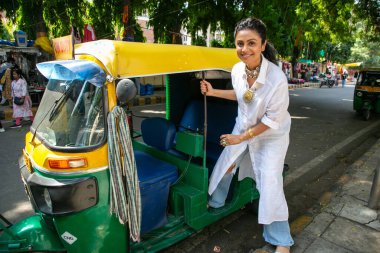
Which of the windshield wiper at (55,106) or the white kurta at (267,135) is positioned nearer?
the windshield wiper at (55,106)

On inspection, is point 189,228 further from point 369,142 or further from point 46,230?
point 369,142

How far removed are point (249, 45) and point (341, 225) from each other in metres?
2.29

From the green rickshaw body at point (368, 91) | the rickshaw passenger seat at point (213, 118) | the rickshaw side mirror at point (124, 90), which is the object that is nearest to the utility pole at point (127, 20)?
the rickshaw passenger seat at point (213, 118)

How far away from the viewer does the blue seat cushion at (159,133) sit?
2.74m

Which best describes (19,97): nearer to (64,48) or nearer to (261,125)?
(64,48)

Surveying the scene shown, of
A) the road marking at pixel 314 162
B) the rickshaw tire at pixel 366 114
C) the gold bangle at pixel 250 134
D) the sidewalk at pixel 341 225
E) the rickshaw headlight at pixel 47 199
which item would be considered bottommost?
the road marking at pixel 314 162

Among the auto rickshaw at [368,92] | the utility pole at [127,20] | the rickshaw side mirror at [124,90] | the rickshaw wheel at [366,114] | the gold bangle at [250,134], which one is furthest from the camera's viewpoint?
the utility pole at [127,20]

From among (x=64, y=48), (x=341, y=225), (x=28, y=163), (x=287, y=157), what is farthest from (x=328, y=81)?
(x=28, y=163)

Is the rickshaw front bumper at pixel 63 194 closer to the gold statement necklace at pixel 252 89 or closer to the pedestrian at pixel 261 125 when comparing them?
the pedestrian at pixel 261 125

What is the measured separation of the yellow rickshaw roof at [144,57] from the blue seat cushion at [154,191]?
91 centimetres

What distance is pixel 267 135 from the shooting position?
8.23ft

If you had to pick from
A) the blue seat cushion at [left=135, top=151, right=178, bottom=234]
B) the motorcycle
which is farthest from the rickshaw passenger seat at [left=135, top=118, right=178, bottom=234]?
the motorcycle

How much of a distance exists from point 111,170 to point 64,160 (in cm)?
31

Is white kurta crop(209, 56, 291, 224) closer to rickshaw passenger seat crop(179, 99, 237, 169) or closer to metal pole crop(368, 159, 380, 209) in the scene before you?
rickshaw passenger seat crop(179, 99, 237, 169)
